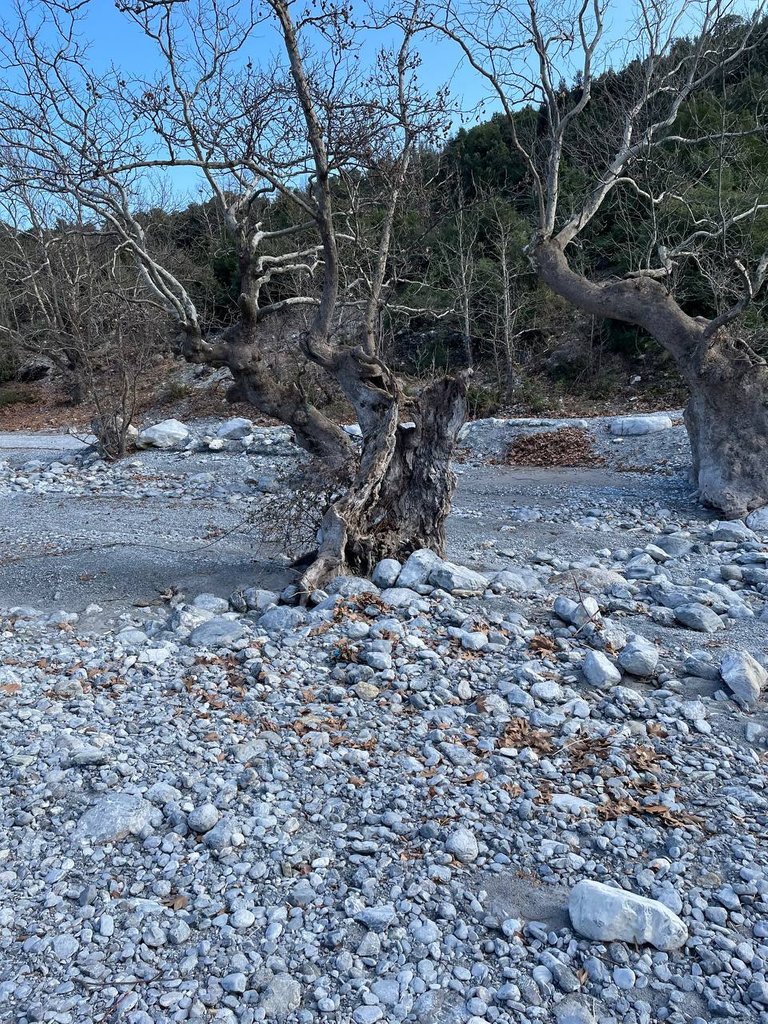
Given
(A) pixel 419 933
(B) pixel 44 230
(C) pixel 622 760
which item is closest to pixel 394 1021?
(A) pixel 419 933

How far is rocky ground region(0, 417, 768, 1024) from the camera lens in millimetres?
2398

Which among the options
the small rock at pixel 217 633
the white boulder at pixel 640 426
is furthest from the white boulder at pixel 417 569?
the white boulder at pixel 640 426

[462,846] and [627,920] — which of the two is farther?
[462,846]

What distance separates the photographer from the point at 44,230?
1788 centimetres

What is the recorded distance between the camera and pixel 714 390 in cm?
870

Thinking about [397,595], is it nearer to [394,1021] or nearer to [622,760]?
[622,760]

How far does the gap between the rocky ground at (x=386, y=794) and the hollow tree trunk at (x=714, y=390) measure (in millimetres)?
2198

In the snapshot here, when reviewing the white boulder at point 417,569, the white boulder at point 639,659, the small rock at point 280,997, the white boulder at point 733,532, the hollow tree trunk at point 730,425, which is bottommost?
the white boulder at point 733,532

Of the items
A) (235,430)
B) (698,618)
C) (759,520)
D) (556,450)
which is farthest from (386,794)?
(235,430)

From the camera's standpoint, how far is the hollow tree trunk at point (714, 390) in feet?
27.5

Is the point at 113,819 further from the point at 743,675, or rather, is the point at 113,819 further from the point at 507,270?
the point at 507,270

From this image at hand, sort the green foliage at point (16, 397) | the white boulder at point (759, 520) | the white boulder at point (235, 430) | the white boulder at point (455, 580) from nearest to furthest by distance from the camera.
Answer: the white boulder at point (455, 580), the white boulder at point (759, 520), the white boulder at point (235, 430), the green foliage at point (16, 397)

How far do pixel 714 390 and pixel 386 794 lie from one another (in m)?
6.99

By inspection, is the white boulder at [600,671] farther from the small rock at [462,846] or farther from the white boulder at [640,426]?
the white boulder at [640,426]
